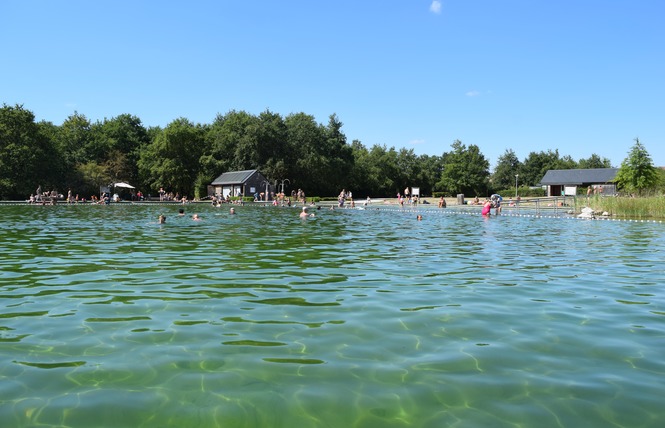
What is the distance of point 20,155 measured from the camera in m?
62.8

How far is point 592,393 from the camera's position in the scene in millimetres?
4449

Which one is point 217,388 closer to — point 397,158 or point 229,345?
point 229,345

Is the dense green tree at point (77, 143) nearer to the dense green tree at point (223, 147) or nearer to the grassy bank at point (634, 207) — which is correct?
the dense green tree at point (223, 147)

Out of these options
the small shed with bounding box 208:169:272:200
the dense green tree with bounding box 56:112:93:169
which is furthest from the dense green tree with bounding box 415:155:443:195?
the dense green tree with bounding box 56:112:93:169

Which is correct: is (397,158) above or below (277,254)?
above

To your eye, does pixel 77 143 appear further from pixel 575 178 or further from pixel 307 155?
pixel 575 178

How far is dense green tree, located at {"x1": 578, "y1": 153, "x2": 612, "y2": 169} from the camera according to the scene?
417 feet

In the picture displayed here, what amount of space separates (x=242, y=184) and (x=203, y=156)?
1420 cm

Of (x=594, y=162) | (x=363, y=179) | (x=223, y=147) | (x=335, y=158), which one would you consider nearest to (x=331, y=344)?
(x=223, y=147)

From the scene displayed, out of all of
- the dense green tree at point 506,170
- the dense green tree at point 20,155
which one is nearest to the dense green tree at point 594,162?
the dense green tree at point 506,170

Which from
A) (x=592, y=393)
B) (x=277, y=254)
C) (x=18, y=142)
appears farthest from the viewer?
(x=18, y=142)

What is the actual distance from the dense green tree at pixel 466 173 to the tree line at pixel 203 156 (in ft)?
0.64

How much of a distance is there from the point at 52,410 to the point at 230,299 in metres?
4.11

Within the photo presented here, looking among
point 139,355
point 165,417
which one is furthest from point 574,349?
point 139,355
